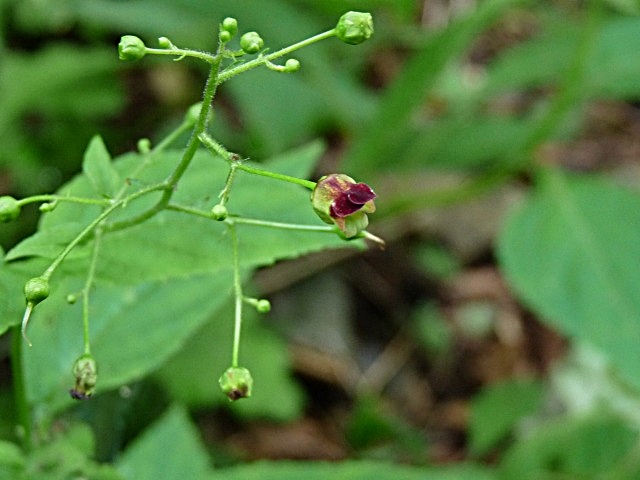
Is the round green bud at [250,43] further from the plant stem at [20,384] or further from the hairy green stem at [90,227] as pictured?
the plant stem at [20,384]

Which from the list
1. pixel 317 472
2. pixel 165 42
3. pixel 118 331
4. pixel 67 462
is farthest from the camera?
pixel 317 472

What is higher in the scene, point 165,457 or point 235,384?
point 235,384

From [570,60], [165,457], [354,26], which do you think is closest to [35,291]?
[354,26]

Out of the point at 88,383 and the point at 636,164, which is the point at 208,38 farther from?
the point at 88,383

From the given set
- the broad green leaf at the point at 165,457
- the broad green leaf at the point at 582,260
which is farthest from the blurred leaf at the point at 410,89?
the broad green leaf at the point at 165,457

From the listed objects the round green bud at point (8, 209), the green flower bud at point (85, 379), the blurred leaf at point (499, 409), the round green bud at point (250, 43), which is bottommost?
the blurred leaf at point (499, 409)

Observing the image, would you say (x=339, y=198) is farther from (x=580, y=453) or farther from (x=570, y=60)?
(x=570, y=60)

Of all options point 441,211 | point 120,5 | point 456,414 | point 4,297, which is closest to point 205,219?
point 4,297

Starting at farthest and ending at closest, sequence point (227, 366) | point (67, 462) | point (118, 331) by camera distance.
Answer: point (227, 366) < point (118, 331) < point (67, 462)
